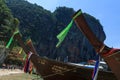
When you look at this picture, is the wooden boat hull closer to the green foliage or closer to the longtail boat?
the longtail boat

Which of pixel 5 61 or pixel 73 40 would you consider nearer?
pixel 5 61

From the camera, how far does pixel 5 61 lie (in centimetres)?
4225

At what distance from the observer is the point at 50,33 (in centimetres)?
11906

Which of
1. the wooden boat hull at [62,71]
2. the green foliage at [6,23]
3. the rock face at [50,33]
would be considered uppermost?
the rock face at [50,33]

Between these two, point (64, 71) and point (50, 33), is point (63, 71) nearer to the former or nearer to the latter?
point (64, 71)

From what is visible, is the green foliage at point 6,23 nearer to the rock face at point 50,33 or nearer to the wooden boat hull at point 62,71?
the wooden boat hull at point 62,71

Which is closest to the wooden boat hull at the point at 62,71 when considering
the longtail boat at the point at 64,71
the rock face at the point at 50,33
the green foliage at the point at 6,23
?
the longtail boat at the point at 64,71

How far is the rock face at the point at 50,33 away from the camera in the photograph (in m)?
108

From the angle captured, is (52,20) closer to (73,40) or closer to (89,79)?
(73,40)

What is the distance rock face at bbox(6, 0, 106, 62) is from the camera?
108 m

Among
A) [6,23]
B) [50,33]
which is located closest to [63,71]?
[6,23]

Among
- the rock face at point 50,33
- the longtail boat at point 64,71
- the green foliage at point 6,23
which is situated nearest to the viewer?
the longtail boat at point 64,71

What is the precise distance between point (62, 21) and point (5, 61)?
3340 inches

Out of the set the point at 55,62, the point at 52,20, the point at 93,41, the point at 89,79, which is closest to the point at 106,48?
the point at 93,41
